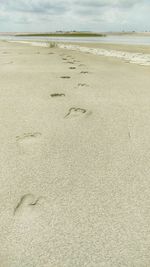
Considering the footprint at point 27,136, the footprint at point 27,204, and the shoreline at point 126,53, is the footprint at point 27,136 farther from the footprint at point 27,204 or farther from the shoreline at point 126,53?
the shoreline at point 126,53

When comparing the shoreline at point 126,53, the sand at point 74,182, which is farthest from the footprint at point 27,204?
the shoreline at point 126,53

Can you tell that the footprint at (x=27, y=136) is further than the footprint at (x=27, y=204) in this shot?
Yes

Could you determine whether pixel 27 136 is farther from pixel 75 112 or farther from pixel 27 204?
pixel 27 204

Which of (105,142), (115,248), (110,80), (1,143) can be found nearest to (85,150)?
(105,142)

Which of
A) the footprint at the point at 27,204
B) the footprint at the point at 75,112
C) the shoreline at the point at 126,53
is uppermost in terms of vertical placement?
the footprint at the point at 75,112

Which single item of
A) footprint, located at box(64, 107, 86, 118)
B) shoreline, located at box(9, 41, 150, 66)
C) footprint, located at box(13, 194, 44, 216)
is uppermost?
footprint, located at box(64, 107, 86, 118)

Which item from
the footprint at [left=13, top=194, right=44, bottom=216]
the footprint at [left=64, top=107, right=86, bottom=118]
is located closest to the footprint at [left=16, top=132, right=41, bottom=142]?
the footprint at [left=64, top=107, right=86, bottom=118]

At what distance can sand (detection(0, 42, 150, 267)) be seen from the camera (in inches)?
63.6

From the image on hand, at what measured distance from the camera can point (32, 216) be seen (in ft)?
6.05

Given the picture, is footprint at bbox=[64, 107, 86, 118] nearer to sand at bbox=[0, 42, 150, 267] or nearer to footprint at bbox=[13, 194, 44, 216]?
sand at bbox=[0, 42, 150, 267]

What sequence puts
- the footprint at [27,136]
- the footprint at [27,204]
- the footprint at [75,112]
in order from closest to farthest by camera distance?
the footprint at [27,204] < the footprint at [27,136] < the footprint at [75,112]

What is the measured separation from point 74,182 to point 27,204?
39 cm

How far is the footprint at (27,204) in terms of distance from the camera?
6.25 ft

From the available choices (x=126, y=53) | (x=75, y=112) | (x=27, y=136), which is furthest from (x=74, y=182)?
(x=126, y=53)
